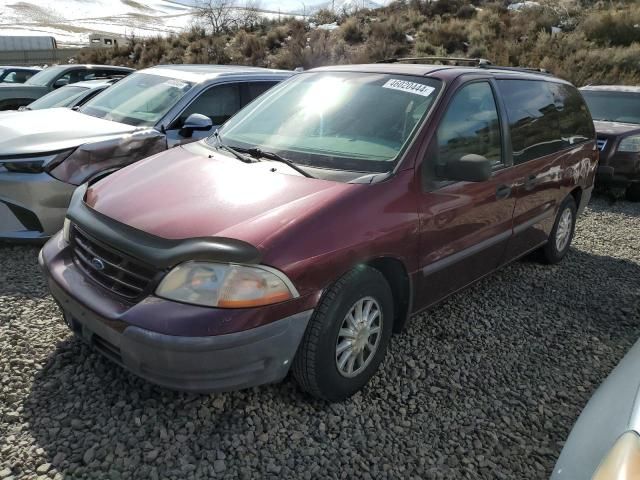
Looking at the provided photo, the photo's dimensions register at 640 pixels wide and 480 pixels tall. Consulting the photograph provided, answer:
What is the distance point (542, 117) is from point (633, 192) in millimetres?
4583

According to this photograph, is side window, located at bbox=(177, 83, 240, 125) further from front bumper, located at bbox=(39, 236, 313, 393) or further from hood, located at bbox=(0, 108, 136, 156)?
front bumper, located at bbox=(39, 236, 313, 393)

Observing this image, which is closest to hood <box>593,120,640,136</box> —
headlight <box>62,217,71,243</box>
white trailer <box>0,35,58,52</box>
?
headlight <box>62,217,71,243</box>

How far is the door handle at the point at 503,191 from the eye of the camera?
356 cm

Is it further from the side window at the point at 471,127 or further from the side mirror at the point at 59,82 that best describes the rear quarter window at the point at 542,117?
the side mirror at the point at 59,82

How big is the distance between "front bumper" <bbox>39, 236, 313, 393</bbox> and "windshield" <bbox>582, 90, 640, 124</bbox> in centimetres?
827

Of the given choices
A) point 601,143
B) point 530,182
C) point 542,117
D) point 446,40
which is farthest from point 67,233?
point 446,40

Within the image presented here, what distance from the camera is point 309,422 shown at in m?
2.63

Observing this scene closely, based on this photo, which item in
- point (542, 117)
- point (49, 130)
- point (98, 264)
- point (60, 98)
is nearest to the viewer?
point (98, 264)

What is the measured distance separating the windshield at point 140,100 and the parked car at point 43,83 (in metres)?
5.58

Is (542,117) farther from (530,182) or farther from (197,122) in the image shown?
(197,122)

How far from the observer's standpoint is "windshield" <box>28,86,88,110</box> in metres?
7.77

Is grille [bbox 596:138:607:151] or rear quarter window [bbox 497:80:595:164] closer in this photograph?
rear quarter window [bbox 497:80:595:164]

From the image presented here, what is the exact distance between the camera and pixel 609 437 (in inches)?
64.8

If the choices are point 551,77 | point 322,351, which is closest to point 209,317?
point 322,351
